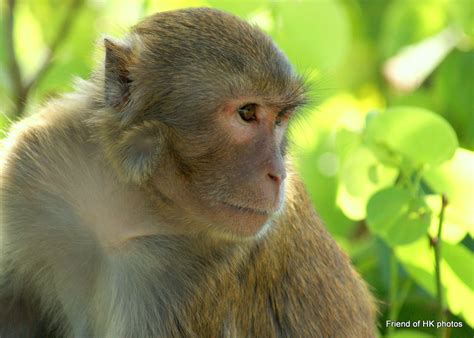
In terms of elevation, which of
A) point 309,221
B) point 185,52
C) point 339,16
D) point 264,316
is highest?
point 339,16

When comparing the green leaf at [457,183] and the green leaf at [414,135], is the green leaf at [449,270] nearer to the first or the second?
the green leaf at [457,183]

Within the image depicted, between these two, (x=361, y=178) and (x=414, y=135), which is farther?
(x=361, y=178)

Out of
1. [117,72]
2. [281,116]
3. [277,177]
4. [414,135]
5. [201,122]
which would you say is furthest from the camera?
[414,135]

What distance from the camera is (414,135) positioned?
6.52 m

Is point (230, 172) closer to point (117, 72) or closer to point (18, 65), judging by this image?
point (117, 72)

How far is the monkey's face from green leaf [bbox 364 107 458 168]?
104cm

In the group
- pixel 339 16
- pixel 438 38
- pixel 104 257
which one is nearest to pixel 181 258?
pixel 104 257

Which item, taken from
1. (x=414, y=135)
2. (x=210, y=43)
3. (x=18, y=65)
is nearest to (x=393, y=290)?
(x=414, y=135)

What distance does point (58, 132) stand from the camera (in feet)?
19.6

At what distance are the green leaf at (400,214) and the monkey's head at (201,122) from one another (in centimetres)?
98

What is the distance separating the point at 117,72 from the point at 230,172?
2.81ft

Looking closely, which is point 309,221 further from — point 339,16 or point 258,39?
point 339,16

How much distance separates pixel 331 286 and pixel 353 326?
0.29m

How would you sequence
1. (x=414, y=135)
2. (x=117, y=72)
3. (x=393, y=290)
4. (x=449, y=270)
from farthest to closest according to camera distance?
(x=393, y=290), (x=449, y=270), (x=414, y=135), (x=117, y=72)
